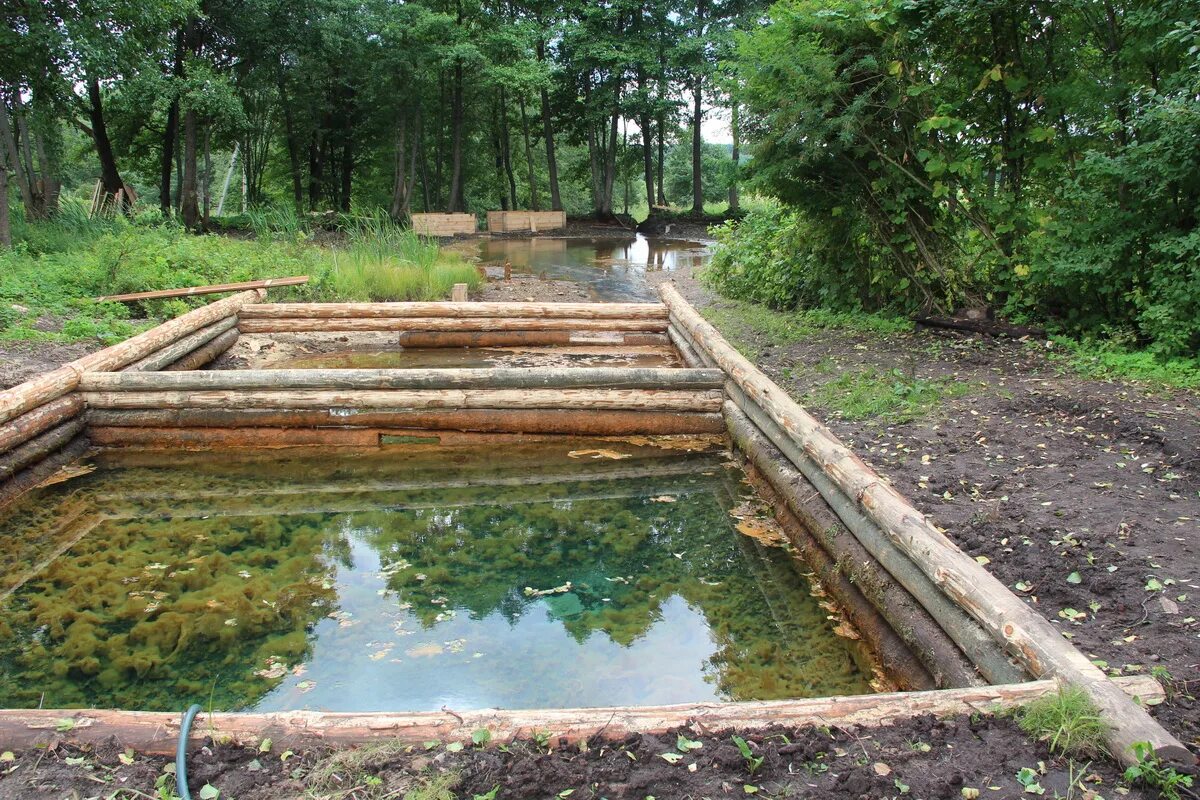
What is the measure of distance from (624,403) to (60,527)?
368 cm

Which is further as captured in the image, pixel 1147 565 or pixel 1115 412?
pixel 1115 412

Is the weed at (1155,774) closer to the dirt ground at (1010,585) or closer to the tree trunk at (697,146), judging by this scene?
the dirt ground at (1010,585)

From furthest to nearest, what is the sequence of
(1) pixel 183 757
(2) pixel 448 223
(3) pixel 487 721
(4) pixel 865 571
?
(2) pixel 448 223
(4) pixel 865 571
(3) pixel 487 721
(1) pixel 183 757

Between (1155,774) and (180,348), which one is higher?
(180,348)

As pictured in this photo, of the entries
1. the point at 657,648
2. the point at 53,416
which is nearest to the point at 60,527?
the point at 53,416

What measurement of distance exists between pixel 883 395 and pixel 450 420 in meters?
3.15

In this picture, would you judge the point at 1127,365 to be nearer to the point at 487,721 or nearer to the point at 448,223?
the point at 487,721

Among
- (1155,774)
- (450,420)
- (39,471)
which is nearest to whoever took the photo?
(1155,774)

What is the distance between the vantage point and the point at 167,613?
358 centimetres

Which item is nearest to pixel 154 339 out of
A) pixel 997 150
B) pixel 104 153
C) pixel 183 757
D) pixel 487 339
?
pixel 487 339

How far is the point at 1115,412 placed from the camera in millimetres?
4750

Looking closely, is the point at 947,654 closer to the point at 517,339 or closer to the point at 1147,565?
the point at 1147,565

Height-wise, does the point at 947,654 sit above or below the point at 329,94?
below

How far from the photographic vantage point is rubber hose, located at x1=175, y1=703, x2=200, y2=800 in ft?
6.40
